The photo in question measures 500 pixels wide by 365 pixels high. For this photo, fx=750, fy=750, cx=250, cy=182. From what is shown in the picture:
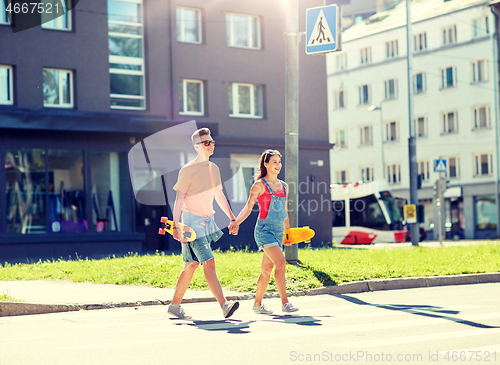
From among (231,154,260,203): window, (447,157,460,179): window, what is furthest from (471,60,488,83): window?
(231,154,260,203): window

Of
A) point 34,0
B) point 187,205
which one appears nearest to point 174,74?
point 34,0

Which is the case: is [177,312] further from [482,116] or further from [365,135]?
[365,135]

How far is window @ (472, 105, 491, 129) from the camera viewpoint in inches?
1847

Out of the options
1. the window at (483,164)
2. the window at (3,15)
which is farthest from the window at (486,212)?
the window at (3,15)

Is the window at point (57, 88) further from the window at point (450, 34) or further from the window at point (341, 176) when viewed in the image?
the window at point (341, 176)

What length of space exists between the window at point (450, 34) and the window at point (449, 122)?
4.79 meters

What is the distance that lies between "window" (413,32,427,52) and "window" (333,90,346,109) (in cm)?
700

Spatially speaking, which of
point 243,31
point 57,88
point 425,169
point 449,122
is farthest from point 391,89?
point 57,88

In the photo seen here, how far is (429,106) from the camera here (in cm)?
5012

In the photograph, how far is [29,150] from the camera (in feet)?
71.3

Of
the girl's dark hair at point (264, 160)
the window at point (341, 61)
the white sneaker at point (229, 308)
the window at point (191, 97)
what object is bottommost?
the white sneaker at point (229, 308)

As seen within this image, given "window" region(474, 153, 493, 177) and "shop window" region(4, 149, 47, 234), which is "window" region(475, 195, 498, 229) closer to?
"window" region(474, 153, 493, 177)

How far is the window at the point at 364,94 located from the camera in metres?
54.1

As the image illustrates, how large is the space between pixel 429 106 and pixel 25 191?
3437 centimetres
